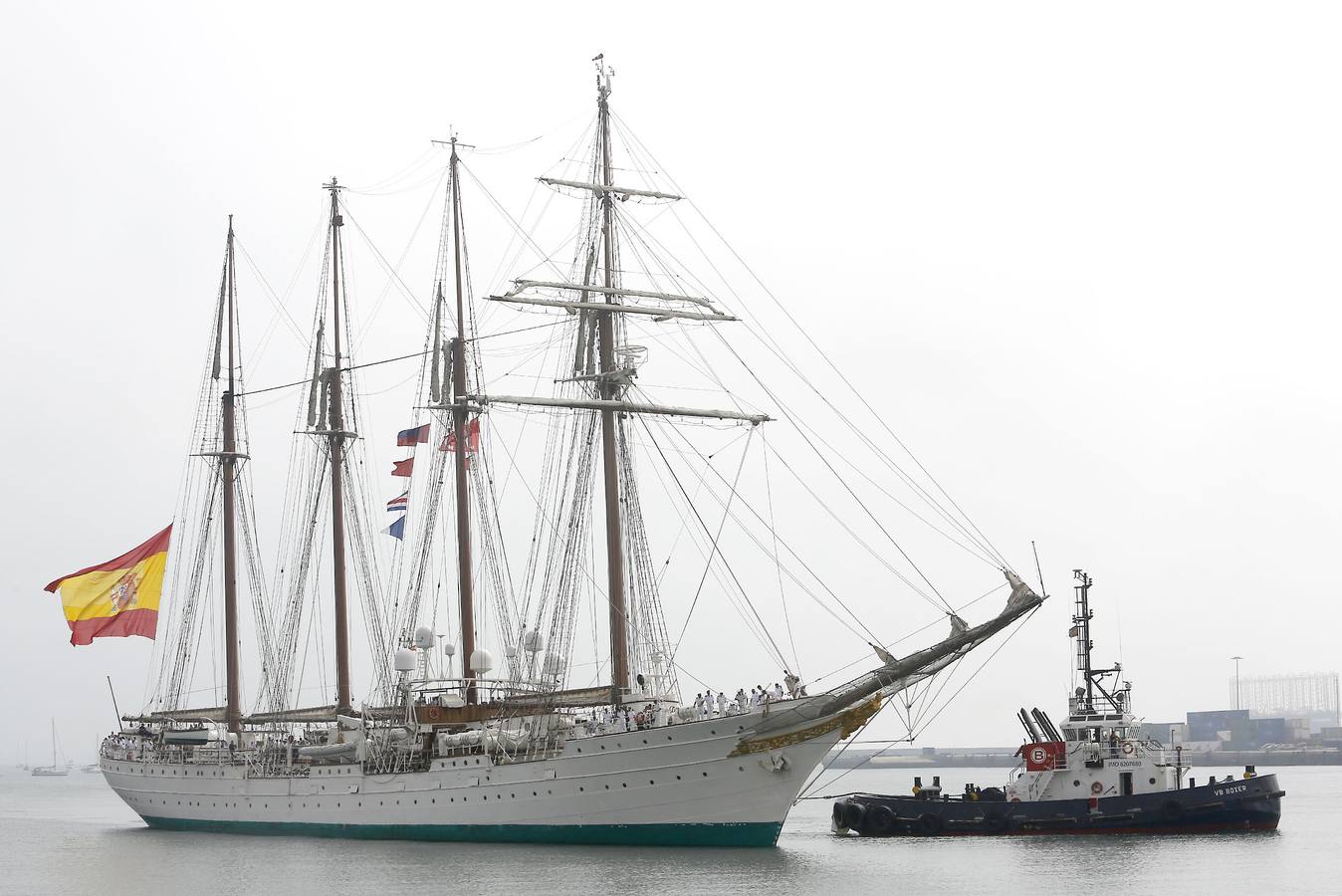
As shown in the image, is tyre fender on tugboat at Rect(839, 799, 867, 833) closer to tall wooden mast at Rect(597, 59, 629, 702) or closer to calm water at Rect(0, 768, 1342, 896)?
calm water at Rect(0, 768, 1342, 896)

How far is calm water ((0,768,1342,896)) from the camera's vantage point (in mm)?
43094

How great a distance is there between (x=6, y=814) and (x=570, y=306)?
87.8 meters

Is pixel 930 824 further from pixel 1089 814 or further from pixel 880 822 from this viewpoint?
pixel 1089 814

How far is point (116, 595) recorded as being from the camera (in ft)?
222

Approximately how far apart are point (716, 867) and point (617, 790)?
6308 millimetres

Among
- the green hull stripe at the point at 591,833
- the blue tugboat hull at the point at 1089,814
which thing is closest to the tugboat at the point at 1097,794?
the blue tugboat hull at the point at 1089,814

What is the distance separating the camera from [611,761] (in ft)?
166

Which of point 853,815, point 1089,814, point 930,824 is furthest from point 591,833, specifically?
point 1089,814

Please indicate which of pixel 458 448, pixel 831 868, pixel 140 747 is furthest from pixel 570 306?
pixel 140 747

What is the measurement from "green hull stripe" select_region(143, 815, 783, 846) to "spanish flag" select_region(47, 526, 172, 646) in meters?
14.1

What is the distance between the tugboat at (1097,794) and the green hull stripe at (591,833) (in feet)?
43.2

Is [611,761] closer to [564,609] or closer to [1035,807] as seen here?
[564,609]

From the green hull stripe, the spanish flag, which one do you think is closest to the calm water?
the green hull stripe

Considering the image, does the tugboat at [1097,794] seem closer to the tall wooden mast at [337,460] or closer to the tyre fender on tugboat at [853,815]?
the tyre fender on tugboat at [853,815]
